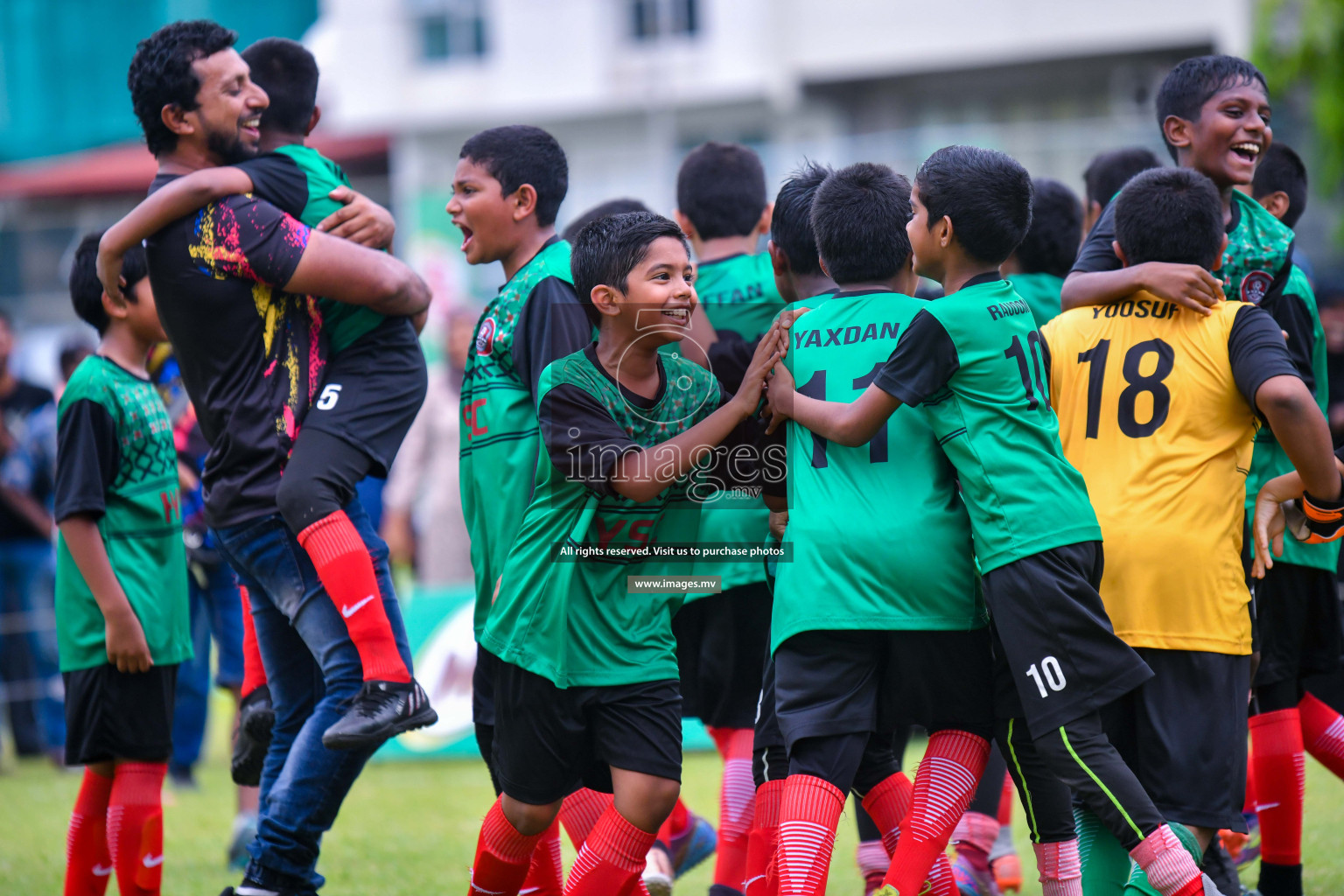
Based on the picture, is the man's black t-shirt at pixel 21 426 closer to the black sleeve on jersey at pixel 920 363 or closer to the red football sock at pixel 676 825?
the red football sock at pixel 676 825

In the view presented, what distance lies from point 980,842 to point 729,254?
2.16 meters

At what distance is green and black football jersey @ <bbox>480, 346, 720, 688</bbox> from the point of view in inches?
131

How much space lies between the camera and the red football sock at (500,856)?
3529 mm

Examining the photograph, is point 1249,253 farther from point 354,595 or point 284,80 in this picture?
point 284,80

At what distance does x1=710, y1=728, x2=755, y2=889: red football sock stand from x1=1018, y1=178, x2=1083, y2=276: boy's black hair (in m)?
2.05

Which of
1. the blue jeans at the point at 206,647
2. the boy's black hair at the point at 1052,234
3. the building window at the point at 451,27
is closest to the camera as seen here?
the boy's black hair at the point at 1052,234

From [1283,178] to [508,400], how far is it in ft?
10.2

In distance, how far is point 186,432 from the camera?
6.57 metres

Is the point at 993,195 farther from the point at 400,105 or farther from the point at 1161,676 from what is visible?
the point at 400,105

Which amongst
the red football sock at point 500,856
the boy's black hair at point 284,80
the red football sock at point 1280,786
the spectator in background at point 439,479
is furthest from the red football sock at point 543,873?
the spectator in background at point 439,479

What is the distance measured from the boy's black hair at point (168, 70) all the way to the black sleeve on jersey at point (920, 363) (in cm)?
219

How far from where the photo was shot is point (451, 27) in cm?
2633

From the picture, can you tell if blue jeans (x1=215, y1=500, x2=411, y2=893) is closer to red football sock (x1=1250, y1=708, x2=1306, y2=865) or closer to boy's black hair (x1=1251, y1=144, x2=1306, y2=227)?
red football sock (x1=1250, y1=708, x2=1306, y2=865)

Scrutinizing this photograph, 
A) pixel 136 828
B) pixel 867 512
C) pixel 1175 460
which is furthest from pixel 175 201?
pixel 1175 460
